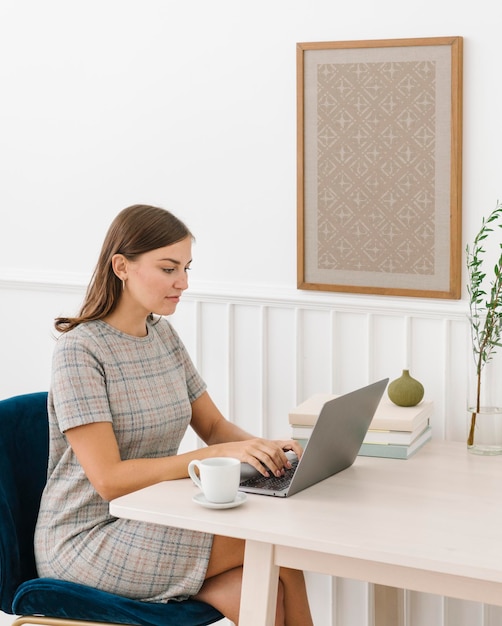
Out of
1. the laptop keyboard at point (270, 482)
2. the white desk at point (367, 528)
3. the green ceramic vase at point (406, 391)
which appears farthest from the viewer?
the green ceramic vase at point (406, 391)

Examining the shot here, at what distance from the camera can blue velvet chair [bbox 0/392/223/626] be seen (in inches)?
76.6

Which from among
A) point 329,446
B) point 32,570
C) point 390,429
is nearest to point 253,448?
point 329,446

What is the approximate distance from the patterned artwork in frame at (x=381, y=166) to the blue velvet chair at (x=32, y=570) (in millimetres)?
777

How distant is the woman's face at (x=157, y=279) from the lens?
210 cm

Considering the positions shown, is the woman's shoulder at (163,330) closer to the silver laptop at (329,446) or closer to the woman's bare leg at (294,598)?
the silver laptop at (329,446)

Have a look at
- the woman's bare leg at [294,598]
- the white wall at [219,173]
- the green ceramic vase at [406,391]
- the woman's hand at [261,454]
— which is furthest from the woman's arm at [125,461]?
the white wall at [219,173]

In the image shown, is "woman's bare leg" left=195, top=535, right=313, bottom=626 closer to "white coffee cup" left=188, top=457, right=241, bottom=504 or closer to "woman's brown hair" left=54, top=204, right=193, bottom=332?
"white coffee cup" left=188, top=457, right=241, bottom=504

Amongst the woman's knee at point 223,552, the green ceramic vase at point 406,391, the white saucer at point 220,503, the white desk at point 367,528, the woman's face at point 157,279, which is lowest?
the woman's knee at point 223,552

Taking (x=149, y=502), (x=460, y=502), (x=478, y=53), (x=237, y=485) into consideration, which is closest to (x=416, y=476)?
(x=460, y=502)

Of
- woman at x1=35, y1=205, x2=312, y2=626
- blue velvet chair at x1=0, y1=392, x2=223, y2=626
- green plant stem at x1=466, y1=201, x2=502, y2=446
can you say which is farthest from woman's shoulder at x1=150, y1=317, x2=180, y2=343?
green plant stem at x1=466, y1=201, x2=502, y2=446

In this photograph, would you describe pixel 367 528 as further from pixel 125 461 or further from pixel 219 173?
pixel 219 173

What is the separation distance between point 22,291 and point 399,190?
1.19m

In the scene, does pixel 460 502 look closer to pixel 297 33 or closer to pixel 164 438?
pixel 164 438

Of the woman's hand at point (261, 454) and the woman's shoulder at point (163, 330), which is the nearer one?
the woman's hand at point (261, 454)
